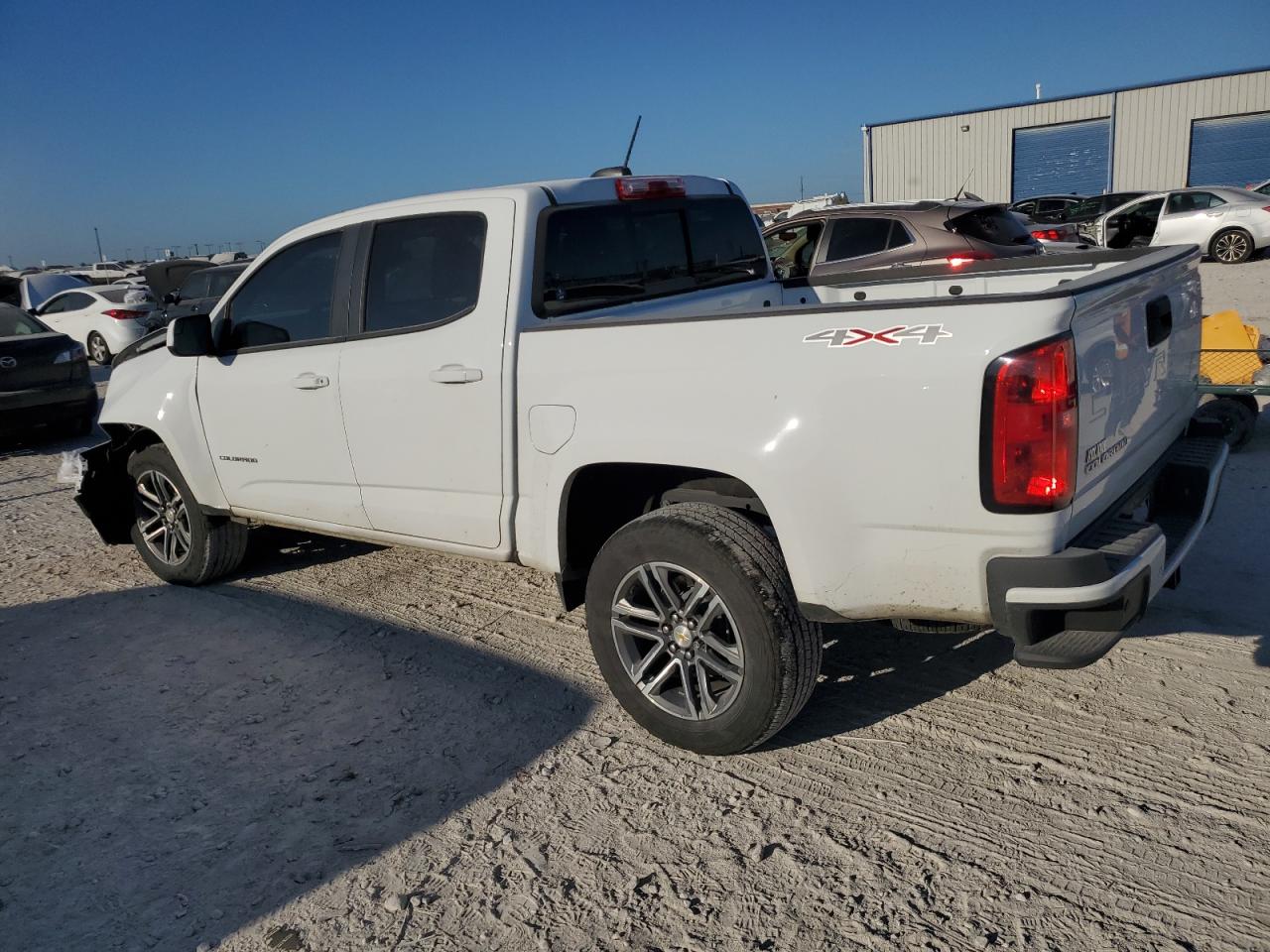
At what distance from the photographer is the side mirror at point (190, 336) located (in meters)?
4.76

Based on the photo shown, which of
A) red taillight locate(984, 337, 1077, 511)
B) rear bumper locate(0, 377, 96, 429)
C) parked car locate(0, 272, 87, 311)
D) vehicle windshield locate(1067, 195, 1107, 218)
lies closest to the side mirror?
red taillight locate(984, 337, 1077, 511)

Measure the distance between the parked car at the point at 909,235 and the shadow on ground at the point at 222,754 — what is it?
249 inches

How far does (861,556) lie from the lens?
2.91 metres

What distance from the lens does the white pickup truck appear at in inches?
106

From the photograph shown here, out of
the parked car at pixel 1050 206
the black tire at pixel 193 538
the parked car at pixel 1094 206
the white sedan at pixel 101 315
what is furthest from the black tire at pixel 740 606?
the parked car at pixel 1050 206

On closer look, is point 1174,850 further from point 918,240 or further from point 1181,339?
point 918,240

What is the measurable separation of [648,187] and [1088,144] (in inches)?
1247

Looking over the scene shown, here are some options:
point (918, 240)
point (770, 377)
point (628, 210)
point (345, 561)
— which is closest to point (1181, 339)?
point (770, 377)

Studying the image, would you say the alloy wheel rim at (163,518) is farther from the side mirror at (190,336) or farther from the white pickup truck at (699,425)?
the side mirror at (190,336)

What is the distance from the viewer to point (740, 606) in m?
3.11

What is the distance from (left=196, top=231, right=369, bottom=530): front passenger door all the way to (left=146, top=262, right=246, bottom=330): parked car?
11.2 meters

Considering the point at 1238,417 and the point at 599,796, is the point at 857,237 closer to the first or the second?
the point at 1238,417

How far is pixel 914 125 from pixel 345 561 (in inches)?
1261

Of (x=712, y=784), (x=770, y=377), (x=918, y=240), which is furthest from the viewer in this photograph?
(x=918, y=240)
